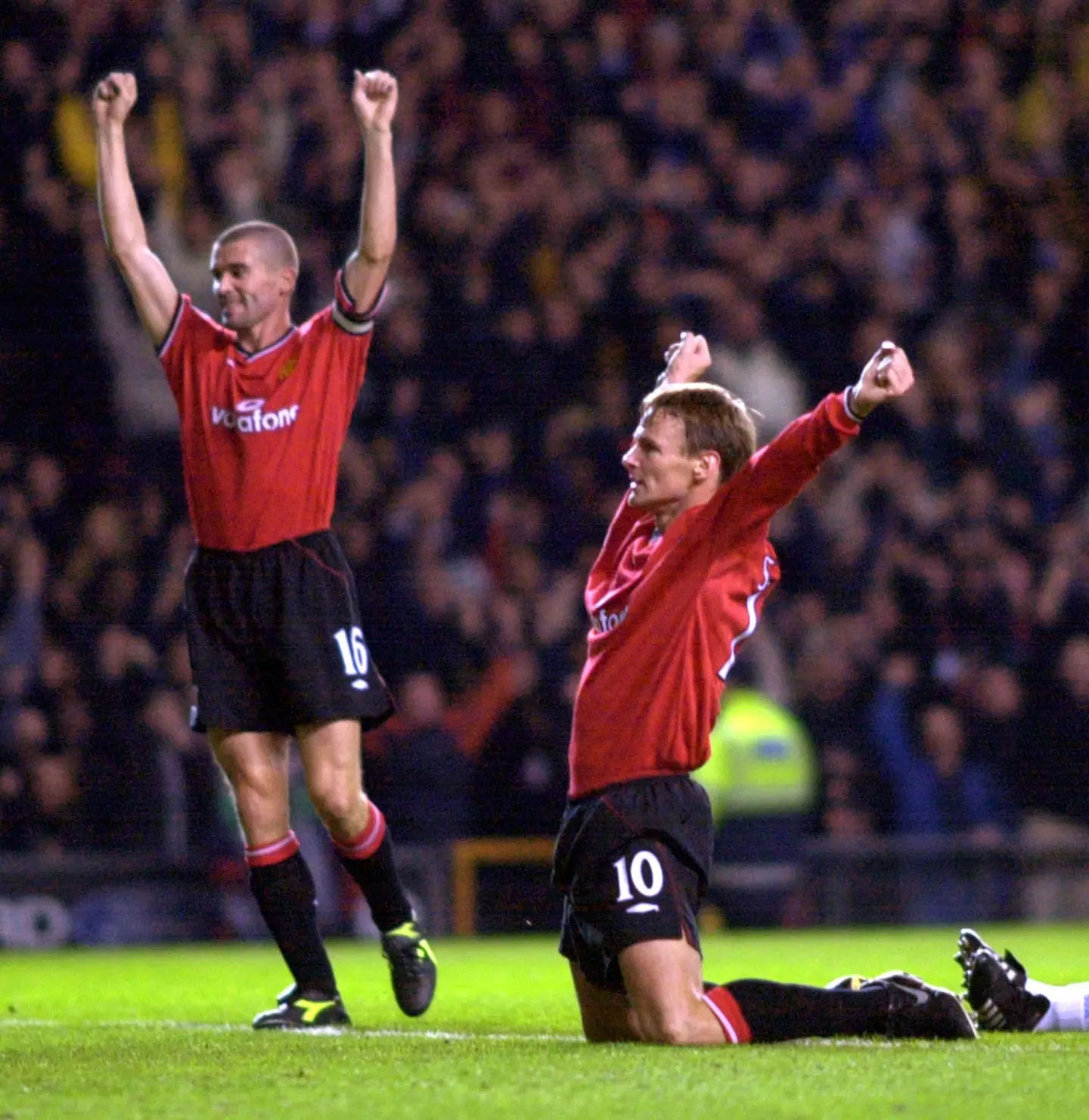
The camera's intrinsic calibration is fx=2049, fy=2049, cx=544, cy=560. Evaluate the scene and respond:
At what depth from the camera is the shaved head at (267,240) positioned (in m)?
5.27

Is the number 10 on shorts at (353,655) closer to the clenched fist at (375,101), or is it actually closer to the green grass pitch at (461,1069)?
the green grass pitch at (461,1069)

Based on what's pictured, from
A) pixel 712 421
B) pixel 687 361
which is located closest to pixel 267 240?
pixel 687 361

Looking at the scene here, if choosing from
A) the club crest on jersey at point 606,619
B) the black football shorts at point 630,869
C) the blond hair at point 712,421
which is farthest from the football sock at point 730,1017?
the blond hair at point 712,421

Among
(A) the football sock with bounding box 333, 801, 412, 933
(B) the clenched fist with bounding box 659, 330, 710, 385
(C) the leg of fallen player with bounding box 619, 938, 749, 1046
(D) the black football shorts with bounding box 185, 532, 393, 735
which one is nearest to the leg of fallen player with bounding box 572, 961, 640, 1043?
(C) the leg of fallen player with bounding box 619, 938, 749, 1046

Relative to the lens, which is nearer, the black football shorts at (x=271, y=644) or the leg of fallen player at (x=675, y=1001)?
the leg of fallen player at (x=675, y=1001)

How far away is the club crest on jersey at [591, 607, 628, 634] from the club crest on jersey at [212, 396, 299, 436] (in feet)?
3.57

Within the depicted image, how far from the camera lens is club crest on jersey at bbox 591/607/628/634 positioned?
4.46 meters

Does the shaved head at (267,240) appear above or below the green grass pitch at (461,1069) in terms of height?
above

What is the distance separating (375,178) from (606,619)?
1354 mm

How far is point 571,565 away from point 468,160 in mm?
3011

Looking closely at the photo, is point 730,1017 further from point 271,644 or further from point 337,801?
point 271,644

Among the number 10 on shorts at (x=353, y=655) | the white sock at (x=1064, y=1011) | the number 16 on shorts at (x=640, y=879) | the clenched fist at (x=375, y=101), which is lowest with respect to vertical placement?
the white sock at (x=1064, y=1011)

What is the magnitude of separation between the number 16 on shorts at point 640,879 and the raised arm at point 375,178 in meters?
1.75

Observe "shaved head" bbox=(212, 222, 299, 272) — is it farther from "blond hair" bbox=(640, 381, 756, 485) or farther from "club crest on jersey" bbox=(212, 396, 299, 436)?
"blond hair" bbox=(640, 381, 756, 485)
